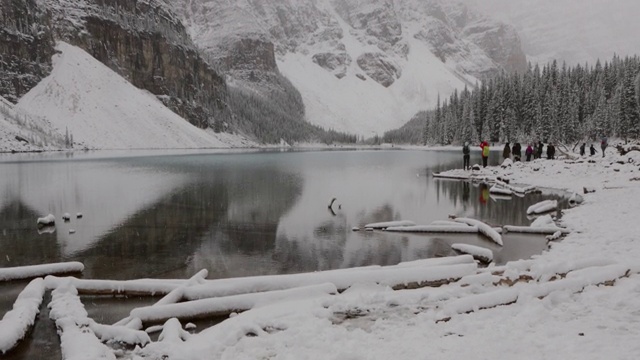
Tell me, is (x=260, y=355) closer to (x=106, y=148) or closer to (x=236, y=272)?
(x=236, y=272)

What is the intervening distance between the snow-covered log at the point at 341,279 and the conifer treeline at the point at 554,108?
10218cm

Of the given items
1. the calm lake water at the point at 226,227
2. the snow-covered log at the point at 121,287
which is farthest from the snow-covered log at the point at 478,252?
the snow-covered log at the point at 121,287

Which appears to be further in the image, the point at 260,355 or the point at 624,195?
the point at 624,195

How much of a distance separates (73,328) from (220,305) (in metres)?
2.68

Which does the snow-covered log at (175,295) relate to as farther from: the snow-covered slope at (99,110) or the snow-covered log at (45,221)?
the snow-covered slope at (99,110)

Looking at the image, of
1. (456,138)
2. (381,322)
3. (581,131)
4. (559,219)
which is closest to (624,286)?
(381,322)

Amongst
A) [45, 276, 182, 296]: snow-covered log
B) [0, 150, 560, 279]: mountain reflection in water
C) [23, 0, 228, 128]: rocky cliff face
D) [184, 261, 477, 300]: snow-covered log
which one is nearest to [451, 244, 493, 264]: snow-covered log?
[0, 150, 560, 279]: mountain reflection in water

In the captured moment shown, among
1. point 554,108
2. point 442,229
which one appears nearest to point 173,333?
→ point 442,229

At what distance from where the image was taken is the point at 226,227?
749 inches

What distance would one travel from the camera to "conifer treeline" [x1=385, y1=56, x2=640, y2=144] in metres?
96.3

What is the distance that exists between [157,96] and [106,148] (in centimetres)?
6608

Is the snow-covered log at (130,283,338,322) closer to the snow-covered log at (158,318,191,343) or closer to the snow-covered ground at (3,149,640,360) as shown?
the snow-covered ground at (3,149,640,360)

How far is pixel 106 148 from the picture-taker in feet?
421

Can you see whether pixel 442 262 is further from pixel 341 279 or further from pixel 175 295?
pixel 175 295
